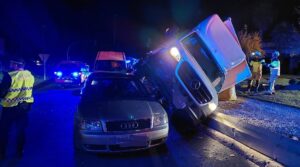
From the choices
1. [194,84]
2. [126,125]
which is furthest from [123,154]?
[194,84]

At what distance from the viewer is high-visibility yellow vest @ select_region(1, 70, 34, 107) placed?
216 inches

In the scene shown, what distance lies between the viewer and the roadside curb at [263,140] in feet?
18.2

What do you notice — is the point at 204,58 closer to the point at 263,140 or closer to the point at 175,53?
the point at 175,53

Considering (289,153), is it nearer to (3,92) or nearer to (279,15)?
(3,92)

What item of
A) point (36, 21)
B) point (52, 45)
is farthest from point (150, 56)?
point (52, 45)

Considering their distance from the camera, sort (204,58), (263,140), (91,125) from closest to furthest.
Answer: (91,125), (263,140), (204,58)

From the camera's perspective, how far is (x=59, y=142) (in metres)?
6.65

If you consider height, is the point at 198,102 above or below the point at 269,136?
above

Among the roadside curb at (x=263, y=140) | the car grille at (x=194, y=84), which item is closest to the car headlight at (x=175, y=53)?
the car grille at (x=194, y=84)

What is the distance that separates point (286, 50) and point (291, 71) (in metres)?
6.83

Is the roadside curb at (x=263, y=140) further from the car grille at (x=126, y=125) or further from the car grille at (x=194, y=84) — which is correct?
the car grille at (x=126, y=125)

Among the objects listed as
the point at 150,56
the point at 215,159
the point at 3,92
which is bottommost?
the point at 215,159

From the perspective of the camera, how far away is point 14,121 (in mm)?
5625

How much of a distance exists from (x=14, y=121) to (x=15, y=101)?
0.37m
